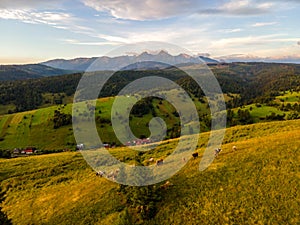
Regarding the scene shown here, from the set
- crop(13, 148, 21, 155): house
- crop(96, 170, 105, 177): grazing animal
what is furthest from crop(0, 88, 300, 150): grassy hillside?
crop(96, 170, 105, 177): grazing animal

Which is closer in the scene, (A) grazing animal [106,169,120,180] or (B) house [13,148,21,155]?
(A) grazing animal [106,169,120,180]

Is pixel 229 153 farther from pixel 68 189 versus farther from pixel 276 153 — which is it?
pixel 68 189

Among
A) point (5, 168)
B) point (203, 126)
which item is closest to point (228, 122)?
point (203, 126)

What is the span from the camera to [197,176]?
39.9 m

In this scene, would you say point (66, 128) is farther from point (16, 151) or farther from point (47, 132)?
point (16, 151)

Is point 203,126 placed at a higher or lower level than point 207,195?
lower

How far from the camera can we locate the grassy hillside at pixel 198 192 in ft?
101

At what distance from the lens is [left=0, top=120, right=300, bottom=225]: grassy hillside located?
30906 mm

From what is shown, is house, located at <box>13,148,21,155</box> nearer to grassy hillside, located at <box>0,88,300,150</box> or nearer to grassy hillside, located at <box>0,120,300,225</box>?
grassy hillside, located at <box>0,88,300,150</box>

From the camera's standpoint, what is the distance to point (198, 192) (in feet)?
118

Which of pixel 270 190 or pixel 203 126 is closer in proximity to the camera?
pixel 270 190

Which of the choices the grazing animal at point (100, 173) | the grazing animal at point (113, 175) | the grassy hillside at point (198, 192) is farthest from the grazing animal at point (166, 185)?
the grazing animal at point (100, 173)

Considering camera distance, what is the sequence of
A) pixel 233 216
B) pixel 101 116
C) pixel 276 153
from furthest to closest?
pixel 101 116, pixel 276 153, pixel 233 216

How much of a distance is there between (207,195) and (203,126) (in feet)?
401
